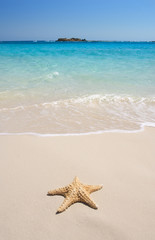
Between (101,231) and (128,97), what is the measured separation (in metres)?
6.15

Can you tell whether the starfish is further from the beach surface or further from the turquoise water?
the turquoise water

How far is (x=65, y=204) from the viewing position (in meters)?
2.52

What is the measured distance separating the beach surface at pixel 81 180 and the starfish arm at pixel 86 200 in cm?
7

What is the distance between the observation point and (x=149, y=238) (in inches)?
88.3

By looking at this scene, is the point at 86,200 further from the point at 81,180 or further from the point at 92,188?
the point at 81,180

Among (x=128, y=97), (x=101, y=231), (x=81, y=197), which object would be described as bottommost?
(x=101, y=231)

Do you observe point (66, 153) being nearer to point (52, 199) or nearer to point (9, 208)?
point (52, 199)

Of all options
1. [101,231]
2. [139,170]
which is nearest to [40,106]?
[139,170]

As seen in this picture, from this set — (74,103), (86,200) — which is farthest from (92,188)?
(74,103)

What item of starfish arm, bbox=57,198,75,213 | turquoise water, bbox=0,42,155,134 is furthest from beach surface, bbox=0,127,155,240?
turquoise water, bbox=0,42,155,134

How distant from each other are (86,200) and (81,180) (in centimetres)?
48

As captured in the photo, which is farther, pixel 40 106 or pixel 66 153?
pixel 40 106

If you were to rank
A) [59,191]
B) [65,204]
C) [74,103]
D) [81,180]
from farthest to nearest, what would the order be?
[74,103], [81,180], [59,191], [65,204]

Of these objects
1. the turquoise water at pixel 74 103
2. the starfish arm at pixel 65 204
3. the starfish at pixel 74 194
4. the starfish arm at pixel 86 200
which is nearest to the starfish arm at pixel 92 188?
the starfish at pixel 74 194
